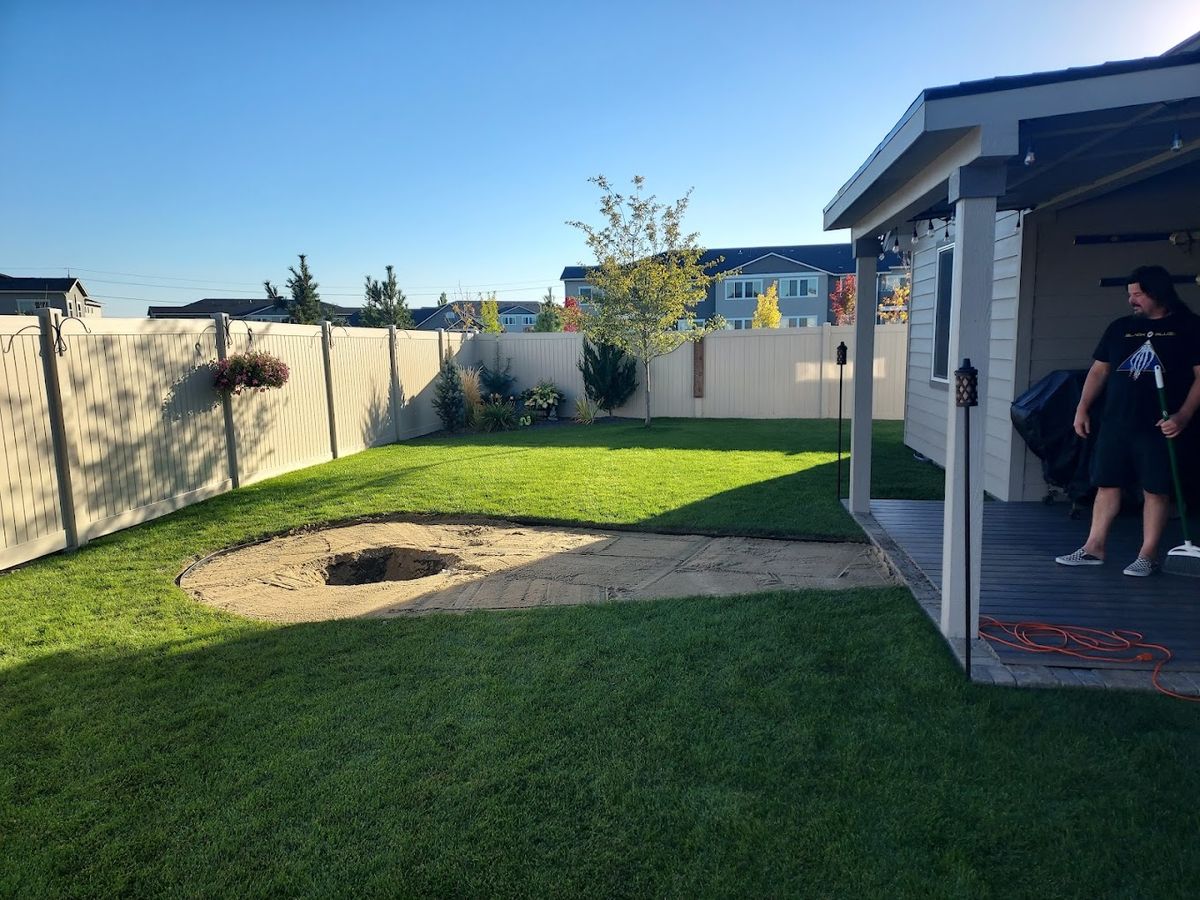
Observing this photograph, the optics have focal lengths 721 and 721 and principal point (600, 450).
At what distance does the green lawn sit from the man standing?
1.62 metres

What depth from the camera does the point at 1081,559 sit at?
465 centimetres

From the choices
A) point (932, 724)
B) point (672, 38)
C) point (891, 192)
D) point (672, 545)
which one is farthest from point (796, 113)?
point (932, 724)

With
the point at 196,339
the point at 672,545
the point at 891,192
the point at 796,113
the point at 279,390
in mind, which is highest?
the point at 796,113

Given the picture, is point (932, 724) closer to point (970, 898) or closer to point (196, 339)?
point (970, 898)

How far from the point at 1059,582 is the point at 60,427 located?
7216mm

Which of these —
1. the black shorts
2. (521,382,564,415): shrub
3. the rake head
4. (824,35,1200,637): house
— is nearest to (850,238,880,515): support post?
(824,35,1200,637): house

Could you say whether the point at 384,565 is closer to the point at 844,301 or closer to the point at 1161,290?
the point at 1161,290

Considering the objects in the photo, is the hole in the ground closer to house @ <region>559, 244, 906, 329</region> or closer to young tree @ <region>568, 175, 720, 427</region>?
young tree @ <region>568, 175, 720, 427</region>

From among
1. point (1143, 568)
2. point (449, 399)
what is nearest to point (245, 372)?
point (449, 399)

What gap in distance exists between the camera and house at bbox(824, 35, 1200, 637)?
317cm

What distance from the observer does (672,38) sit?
29.5 feet

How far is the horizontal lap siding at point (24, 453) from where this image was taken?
5203 millimetres

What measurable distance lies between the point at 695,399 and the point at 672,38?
7.68 meters


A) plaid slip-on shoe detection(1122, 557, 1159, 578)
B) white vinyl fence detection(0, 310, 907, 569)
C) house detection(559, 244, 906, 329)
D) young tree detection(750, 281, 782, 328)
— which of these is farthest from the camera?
Answer: house detection(559, 244, 906, 329)
